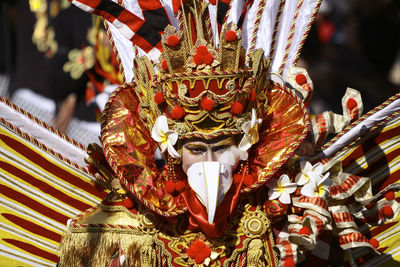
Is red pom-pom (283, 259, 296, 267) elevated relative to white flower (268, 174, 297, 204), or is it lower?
lower

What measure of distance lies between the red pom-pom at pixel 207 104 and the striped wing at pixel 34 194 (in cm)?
86

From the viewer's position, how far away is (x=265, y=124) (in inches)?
137

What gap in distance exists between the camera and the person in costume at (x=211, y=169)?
124 inches

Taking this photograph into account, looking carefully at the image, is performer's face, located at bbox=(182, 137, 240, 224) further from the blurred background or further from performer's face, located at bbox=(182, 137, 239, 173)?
the blurred background

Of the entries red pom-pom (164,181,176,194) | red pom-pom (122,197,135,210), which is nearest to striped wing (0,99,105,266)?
red pom-pom (122,197,135,210)

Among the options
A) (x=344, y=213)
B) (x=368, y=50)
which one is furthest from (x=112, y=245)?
(x=368, y=50)

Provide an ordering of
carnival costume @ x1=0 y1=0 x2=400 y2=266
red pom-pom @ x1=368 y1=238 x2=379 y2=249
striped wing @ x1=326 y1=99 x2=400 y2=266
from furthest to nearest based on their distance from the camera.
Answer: striped wing @ x1=326 y1=99 x2=400 y2=266 < red pom-pom @ x1=368 y1=238 x2=379 y2=249 < carnival costume @ x1=0 y1=0 x2=400 y2=266

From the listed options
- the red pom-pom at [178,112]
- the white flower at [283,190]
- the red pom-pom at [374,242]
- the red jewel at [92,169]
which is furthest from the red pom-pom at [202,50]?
the red pom-pom at [374,242]

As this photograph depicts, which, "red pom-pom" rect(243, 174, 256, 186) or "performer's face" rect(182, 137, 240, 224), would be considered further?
"red pom-pom" rect(243, 174, 256, 186)

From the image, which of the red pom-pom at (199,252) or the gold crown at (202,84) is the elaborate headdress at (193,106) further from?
the red pom-pom at (199,252)

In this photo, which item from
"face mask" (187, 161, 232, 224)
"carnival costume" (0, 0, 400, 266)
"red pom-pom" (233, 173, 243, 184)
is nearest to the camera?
"face mask" (187, 161, 232, 224)

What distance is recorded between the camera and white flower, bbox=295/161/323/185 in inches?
131

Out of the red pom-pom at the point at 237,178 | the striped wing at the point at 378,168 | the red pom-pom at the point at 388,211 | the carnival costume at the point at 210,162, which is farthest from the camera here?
the striped wing at the point at 378,168

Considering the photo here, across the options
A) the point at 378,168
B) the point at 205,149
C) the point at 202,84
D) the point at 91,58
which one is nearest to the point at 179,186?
the point at 205,149
